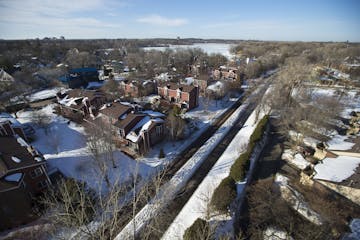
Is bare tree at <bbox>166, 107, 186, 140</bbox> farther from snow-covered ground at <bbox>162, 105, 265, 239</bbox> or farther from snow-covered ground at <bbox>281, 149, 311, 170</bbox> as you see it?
snow-covered ground at <bbox>281, 149, 311, 170</bbox>

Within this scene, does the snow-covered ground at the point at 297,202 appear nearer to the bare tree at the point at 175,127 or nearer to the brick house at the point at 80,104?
the bare tree at the point at 175,127

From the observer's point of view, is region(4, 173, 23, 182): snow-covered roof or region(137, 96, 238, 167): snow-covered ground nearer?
region(4, 173, 23, 182): snow-covered roof

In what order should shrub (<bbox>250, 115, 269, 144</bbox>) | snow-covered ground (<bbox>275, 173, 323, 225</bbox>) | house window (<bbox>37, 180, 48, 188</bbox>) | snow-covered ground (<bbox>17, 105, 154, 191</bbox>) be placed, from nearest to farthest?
snow-covered ground (<bbox>275, 173, 323, 225</bbox>), house window (<bbox>37, 180, 48, 188</bbox>), snow-covered ground (<bbox>17, 105, 154, 191</bbox>), shrub (<bbox>250, 115, 269, 144</bbox>)

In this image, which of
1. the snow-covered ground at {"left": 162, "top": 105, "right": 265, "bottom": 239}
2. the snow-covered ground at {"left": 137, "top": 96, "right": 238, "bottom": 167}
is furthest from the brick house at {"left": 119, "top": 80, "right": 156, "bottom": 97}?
the snow-covered ground at {"left": 162, "top": 105, "right": 265, "bottom": 239}

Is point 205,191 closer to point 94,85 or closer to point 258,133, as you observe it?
point 258,133

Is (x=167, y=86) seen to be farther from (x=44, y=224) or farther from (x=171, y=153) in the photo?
(x=44, y=224)

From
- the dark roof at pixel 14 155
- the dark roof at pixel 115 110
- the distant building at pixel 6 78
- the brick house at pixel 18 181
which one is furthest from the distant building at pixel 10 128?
the distant building at pixel 6 78

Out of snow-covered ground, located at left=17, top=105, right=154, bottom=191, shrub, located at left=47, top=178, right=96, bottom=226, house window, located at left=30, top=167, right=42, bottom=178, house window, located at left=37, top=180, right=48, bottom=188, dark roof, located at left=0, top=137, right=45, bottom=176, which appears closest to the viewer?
shrub, located at left=47, top=178, right=96, bottom=226

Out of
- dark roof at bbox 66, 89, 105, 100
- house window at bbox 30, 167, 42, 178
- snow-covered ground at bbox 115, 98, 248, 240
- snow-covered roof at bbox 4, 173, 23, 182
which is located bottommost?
snow-covered ground at bbox 115, 98, 248, 240
